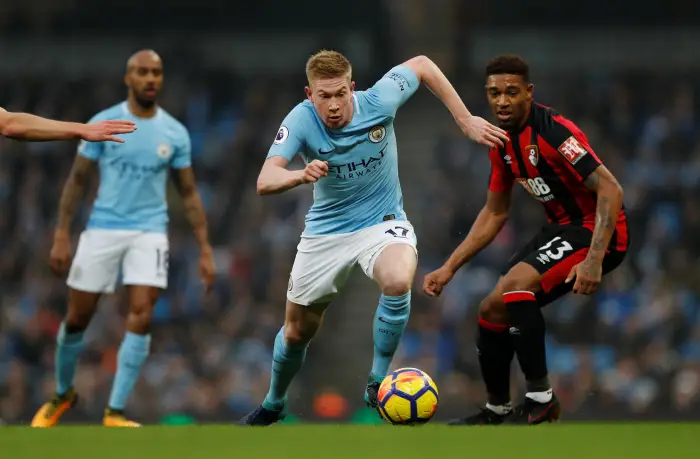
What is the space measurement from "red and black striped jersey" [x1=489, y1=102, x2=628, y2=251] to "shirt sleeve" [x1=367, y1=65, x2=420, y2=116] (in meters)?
0.67

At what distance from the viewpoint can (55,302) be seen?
14.4 metres

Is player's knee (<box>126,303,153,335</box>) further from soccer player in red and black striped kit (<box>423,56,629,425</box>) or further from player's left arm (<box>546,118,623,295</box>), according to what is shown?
player's left arm (<box>546,118,623,295</box>)

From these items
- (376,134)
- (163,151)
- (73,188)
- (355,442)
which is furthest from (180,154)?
(355,442)

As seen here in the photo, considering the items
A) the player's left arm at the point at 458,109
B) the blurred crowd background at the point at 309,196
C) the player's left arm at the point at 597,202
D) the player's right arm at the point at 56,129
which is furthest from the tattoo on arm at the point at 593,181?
the blurred crowd background at the point at 309,196

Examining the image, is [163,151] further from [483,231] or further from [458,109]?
[458,109]

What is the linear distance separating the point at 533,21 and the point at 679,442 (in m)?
12.2

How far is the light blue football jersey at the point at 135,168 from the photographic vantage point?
872 cm

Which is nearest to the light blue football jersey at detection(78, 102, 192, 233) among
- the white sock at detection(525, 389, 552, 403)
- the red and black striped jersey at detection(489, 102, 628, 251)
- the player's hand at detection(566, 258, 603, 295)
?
the red and black striped jersey at detection(489, 102, 628, 251)

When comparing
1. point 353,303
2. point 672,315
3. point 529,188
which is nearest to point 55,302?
point 353,303

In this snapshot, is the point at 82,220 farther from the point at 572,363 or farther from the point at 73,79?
the point at 572,363

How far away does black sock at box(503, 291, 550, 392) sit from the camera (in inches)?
281

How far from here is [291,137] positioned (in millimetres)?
6574

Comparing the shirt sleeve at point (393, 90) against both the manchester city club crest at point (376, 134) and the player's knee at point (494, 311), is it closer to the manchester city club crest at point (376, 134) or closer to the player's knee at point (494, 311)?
the manchester city club crest at point (376, 134)

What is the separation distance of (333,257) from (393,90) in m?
1.04
